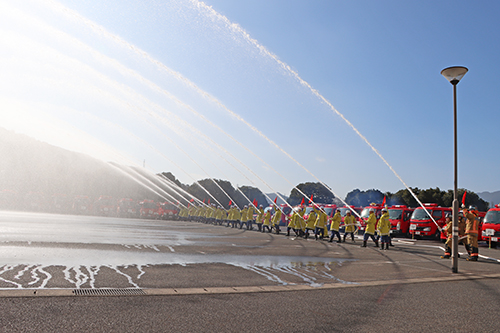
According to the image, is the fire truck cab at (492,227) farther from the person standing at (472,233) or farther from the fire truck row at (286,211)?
the person standing at (472,233)

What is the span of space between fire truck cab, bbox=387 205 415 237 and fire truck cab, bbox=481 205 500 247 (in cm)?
Answer: 695

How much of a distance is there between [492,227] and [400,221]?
7.68 m

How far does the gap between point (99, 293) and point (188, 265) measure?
361 cm

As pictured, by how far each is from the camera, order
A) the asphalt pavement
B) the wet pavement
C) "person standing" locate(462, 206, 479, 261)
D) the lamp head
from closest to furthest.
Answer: the asphalt pavement
the wet pavement
the lamp head
"person standing" locate(462, 206, 479, 261)

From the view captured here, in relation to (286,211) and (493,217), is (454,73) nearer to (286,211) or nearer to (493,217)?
(493,217)

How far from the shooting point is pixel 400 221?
2741 centimetres

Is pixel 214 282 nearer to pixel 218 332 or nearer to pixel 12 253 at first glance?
pixel 218 332

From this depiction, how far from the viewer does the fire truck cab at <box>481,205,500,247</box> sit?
19.7m

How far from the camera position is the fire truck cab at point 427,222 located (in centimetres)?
2545

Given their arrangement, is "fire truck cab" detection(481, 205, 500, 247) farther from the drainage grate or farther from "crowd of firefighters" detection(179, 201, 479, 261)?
the drainage grate

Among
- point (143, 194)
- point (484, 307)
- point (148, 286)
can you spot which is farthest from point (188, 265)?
point (143, 194)

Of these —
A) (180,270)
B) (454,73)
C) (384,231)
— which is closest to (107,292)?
(180,270)

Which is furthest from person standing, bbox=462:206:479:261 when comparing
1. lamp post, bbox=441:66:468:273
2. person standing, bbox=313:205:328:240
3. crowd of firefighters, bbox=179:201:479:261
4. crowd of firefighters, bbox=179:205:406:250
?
person standing, bbox=313:205:328:240

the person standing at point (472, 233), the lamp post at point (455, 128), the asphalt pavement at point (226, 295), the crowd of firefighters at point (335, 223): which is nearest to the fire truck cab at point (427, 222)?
the crowd of firefighters at point (335, 223)
